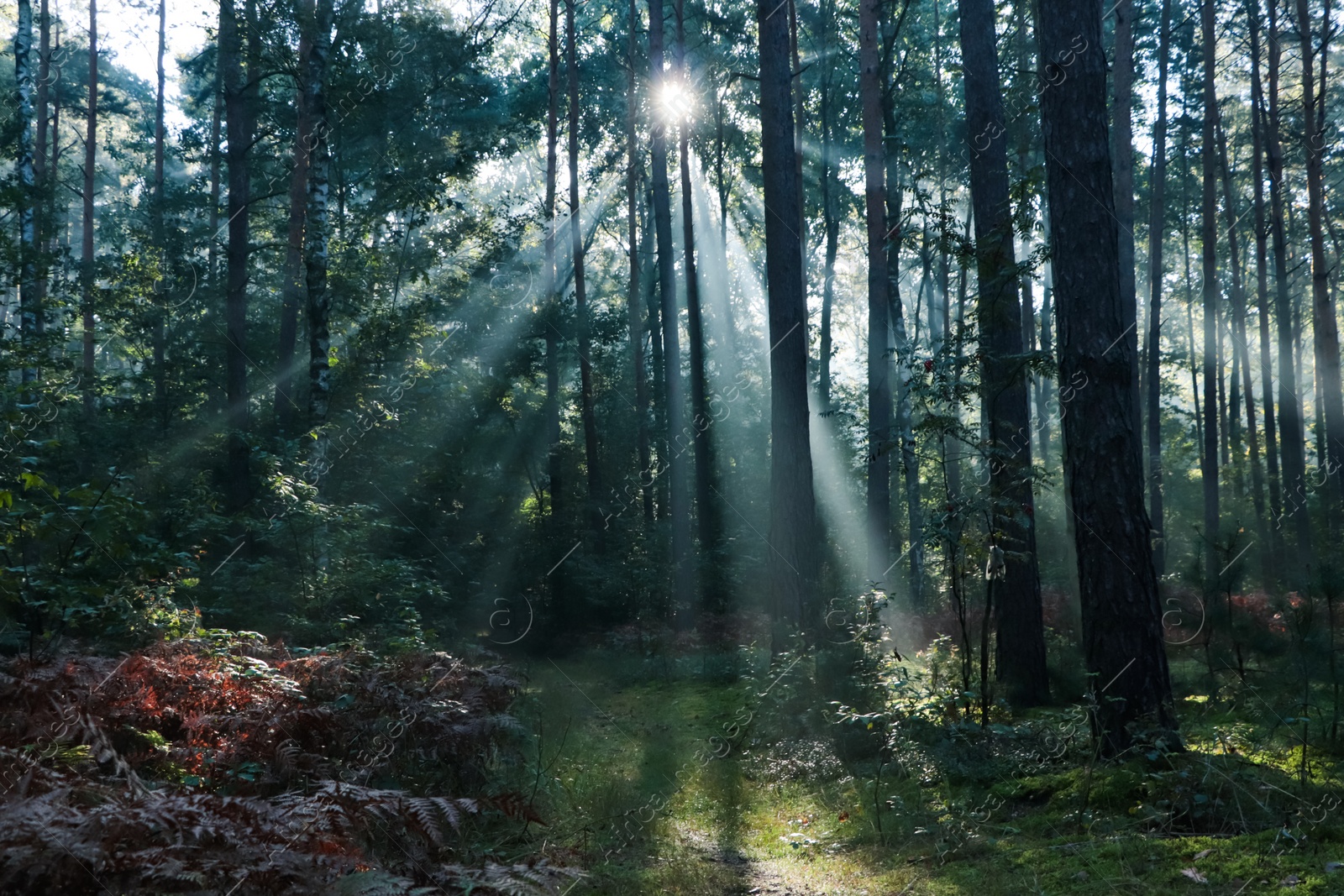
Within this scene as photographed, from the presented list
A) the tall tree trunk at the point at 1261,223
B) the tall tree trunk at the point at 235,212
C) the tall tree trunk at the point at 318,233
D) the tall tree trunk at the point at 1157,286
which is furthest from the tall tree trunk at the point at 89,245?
the tall tree trunk at the point at 1261,223

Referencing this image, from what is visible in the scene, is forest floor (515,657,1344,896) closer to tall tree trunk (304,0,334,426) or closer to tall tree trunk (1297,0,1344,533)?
tall tree trunk (304,0,334,426)

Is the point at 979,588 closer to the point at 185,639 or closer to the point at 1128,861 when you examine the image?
the point at 1128,861

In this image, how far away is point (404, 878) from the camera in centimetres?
301

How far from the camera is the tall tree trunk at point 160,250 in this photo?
18.7 m

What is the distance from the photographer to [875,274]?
1500 cm

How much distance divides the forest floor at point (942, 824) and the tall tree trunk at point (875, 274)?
748 centimetres

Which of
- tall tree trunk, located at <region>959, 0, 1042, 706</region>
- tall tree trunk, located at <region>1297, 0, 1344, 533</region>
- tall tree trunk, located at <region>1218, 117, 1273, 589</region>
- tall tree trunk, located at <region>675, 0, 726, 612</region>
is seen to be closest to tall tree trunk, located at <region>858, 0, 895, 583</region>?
tall tree trunk, located at <region>959, 0, 1042, 706</region>

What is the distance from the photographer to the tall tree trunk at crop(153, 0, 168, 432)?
61.4 feet

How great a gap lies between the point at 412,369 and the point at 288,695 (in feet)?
45.2

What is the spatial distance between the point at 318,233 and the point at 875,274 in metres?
8.89

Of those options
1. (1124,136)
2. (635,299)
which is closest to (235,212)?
(635,299)

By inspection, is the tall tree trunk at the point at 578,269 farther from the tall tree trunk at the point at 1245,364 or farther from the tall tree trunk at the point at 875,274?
the tall tree trunk at the point at 1245,364

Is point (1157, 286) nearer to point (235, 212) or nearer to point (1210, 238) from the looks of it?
point (1210, 238)

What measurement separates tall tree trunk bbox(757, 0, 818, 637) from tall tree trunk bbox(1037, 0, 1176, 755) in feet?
16.5
